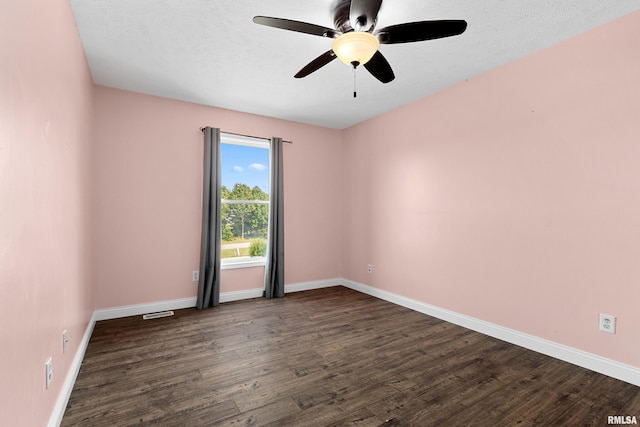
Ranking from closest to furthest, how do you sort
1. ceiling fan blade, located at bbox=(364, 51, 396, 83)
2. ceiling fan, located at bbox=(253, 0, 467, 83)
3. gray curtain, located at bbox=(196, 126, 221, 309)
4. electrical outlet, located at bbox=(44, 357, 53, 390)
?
1. electrical outlet, located at bbox=(44, 357, 53, 390)
2. ceiling fan, located at bbox=(253, 0, 467, 83)
3. ceiling fan blade, located at bbox=(364, 51, 396, 83)
4. gray curtain, located at bbox=(196, 126, 221, 309)

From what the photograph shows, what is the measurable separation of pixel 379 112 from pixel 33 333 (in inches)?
164

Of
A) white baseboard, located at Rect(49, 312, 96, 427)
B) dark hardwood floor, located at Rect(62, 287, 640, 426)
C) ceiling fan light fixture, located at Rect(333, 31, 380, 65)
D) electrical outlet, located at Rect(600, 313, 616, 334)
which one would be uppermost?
ceiling fan light fixture, located at Rect(333, 31, 380, 65)

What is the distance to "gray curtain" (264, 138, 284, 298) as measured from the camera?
14.7 feet

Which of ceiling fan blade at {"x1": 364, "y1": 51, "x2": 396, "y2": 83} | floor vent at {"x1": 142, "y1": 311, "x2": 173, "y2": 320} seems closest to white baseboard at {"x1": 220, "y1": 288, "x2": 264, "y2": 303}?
floor vent at {"x1": 142, "y1": 311, "x2": 173, "y2": 320}

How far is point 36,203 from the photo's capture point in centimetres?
145

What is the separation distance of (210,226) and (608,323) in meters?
4.01

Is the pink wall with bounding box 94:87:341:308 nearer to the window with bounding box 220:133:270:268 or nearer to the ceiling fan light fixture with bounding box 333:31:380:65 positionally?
the window with bounding box 220:133:270:268

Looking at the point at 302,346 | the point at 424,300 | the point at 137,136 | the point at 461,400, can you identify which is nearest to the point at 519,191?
the point at 424,300

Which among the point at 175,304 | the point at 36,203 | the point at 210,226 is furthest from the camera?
the point at 210,226

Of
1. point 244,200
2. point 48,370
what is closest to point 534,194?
point 244,200

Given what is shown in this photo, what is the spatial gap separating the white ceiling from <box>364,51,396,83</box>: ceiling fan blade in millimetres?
307

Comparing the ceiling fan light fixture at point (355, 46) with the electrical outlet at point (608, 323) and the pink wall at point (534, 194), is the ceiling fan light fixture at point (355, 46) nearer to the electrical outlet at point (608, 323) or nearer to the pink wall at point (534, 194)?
the pink wall at point (534, 194)

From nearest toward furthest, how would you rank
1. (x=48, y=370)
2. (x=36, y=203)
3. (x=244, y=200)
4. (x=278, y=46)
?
(x=36, y=203) → (x=48, y=370) → (x=278, y=46) → (x=244, y=200)

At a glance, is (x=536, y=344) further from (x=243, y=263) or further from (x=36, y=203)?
(x=36, y=203)
